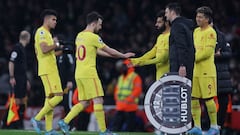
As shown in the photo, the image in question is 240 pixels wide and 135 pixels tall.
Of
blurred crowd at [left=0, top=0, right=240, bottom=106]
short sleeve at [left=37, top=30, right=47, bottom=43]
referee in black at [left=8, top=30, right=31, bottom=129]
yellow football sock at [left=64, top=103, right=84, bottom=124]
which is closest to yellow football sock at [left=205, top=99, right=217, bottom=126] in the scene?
yellow football sock at [left=64, top=103, right=84, bottom=124]

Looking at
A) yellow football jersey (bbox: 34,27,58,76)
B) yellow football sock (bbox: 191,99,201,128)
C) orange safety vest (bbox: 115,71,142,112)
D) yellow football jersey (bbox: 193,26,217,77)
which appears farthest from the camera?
orange safety vest (bbox: 115,71,142,112)

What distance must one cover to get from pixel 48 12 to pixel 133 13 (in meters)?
12.9

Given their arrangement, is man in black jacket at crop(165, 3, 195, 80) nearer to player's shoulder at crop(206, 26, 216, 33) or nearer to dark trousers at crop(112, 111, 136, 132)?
player's shoulder at crop(206, 26, 216, 33)

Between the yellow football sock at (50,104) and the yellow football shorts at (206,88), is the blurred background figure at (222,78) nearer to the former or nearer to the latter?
the yellow football shorts at (206,88)

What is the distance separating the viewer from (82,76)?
53.3 feet

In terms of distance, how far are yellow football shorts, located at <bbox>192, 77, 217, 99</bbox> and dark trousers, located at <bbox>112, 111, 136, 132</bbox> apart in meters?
5.65

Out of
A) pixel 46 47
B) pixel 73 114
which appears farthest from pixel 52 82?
pixel 73 114

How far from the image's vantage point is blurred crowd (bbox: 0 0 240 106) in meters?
26.2

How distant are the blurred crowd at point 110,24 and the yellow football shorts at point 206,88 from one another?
8.50 metres

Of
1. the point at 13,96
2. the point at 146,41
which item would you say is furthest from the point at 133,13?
the point at 13,96

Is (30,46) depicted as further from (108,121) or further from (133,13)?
(108,121)

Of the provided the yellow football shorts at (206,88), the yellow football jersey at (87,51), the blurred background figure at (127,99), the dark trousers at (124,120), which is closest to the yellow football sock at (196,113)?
the yellow football shorts at (206,88)

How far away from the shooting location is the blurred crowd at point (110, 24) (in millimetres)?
26156

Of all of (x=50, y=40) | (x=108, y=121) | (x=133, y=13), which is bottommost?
(x=108, y=121)
